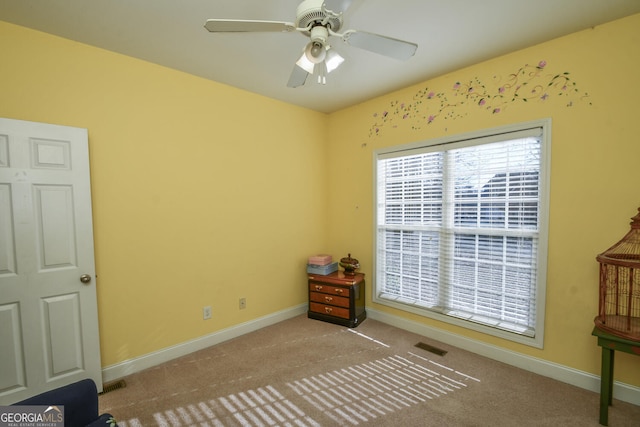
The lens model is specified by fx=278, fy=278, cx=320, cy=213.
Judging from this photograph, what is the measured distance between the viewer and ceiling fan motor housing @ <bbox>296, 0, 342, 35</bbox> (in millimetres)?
1335

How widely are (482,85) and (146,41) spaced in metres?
2.85

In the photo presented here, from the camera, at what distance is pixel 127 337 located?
7.77 ft

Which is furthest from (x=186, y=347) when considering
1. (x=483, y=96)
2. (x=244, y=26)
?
(x=483, y=96)

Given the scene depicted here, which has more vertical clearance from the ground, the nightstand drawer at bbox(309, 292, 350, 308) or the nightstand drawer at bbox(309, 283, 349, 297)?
the nightstand drawer at bbox(309, 283, 349, 297)

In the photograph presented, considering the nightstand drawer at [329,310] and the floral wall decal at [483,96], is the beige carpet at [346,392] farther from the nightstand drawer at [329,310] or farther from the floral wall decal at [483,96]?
the floral wall decal at [483,96]

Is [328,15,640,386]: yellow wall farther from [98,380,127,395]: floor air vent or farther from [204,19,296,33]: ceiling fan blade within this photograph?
[98,380,127,395]: floor air vent

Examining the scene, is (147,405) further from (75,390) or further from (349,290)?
(349,290)

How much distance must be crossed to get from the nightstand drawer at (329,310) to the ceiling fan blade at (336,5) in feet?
9.36

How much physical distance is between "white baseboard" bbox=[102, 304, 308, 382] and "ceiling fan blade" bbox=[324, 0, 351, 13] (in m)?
2.93

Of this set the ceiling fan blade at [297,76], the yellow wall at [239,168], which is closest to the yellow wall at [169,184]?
the yellow wall at [239,168]

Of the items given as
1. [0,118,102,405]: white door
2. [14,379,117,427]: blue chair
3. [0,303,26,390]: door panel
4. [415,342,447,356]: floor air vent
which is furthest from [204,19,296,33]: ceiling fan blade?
[415,342,447,356]: floor air vent

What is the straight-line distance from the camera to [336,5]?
130 centimetres

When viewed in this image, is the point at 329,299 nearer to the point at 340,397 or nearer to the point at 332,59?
the point at 340,397

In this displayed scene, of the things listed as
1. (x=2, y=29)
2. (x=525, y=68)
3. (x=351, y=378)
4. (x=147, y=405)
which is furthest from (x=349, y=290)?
(x=2, y=29)
